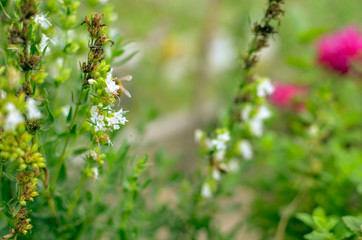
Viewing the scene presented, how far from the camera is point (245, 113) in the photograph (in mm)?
650

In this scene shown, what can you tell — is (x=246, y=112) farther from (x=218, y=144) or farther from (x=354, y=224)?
(x=354, y=224)

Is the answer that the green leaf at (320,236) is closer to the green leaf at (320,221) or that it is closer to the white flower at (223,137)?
the green leaf at (320,221)

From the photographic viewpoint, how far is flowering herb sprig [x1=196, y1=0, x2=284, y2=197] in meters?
0.47

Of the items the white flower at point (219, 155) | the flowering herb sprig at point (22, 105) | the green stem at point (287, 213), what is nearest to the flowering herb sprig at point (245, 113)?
the white flower at point (219, 155)

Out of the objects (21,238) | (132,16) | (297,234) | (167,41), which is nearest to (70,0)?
(21,238)

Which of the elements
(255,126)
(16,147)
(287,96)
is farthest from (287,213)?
(16,147)

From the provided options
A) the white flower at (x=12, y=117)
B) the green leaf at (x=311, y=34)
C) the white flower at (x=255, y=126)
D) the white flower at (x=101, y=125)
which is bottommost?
the white flower at (x=12, y=117)

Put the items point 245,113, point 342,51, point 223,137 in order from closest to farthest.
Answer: point 223,137
point 245,113
point 342,51

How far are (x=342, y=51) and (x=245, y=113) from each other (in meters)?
0.37

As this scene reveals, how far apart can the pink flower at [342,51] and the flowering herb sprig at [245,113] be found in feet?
1.04

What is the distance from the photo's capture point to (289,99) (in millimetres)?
943

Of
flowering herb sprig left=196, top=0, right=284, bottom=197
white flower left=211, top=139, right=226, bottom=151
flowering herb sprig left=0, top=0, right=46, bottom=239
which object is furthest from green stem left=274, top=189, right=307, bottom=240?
flowering herb sprig left=0, top=0, right=46, bottom=239

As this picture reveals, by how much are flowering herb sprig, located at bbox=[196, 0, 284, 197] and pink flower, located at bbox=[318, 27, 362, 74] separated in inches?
12.5

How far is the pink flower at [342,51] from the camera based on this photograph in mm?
860
